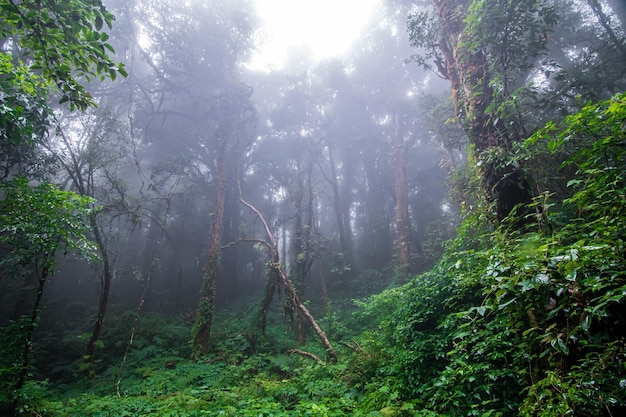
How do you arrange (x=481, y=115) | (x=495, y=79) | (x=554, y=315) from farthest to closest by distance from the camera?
(x=481, y=115) < (x=495, y=79) < (x=554, y=315)

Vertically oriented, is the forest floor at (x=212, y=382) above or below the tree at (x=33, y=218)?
below

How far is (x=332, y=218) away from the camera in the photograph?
3288cm

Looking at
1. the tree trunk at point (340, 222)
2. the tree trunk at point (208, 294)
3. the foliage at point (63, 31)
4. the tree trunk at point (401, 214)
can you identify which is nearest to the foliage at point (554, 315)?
the foliage at point (63, 31)

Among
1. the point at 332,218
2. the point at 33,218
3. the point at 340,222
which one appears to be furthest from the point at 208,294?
the point at 332,218

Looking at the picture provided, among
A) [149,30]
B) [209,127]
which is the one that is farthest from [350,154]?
[149,30]

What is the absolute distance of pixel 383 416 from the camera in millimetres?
3545

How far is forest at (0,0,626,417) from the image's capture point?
2.57 m

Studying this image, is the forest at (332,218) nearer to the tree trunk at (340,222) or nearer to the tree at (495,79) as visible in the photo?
the tree at (495,79)

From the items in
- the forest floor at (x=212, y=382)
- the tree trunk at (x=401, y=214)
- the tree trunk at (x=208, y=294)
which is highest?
the tree trunk at (x=401, y=214)

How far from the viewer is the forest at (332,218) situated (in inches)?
101

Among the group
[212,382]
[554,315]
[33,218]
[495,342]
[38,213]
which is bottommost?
[212,382]

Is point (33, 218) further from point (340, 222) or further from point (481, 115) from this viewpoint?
point (340, 222)

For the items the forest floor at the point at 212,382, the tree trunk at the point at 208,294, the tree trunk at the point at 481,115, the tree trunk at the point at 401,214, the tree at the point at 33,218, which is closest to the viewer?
the tree trunk at the point at 481,115

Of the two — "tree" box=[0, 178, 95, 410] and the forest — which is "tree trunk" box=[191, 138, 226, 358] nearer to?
the forest
